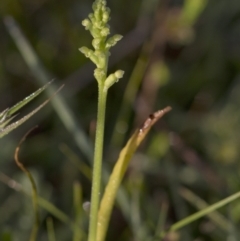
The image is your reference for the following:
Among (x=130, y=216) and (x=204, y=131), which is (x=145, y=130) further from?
(x=204, y=131)

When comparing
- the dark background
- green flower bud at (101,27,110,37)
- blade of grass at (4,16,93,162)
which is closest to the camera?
green flower bud at (101,27,110,37)

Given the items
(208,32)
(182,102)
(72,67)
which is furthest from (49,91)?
(208,32)

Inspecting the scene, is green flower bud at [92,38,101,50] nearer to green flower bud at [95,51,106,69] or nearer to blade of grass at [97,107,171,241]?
green flower bud at [95,51,106,69]

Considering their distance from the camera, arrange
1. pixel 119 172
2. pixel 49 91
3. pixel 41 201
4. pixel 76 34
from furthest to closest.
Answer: pixel 76 34 → pixel 49 91 → pixel 41 201 → pixel 119 172

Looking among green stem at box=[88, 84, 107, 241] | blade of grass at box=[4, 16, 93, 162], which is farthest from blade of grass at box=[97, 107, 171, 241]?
blade of grass at box=[4, 16, 93, 162]

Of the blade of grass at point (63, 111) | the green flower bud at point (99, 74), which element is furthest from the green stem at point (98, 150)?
the blade of grass at point (63, 111)

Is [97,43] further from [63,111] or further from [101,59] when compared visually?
[63,111]
